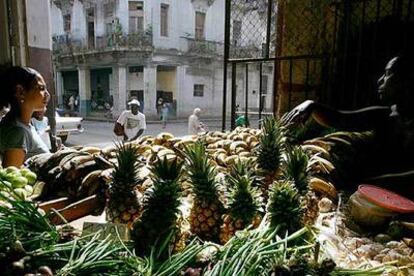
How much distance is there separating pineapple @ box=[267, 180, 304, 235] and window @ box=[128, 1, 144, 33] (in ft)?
75.4

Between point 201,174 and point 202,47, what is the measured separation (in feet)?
77.5

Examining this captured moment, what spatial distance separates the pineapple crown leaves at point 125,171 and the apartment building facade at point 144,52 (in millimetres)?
20285

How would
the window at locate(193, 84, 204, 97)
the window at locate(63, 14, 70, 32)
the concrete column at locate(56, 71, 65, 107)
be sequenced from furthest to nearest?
the concrete column at locate(56, 71, 65, 107) < the window at locate(63, 14, 70, 32) < the window at locate(193, 84, 204, 97)

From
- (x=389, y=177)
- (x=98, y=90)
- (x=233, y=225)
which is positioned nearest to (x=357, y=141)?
(x=389, y=177)

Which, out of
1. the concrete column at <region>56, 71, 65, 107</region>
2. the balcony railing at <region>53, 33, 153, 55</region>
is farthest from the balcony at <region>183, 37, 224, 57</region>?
the concrete column at <region>56, 71, 65, 107</region>

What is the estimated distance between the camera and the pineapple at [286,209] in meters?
1.41

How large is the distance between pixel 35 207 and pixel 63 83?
29780mm

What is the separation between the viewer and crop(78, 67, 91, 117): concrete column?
25.8 m

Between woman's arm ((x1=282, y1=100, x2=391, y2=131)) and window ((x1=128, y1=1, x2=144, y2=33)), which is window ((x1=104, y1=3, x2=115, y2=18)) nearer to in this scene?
window ((x1=128, y1=1, x2=144, y2=33))

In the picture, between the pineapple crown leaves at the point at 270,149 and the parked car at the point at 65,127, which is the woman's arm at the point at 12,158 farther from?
the parked car at the point at 65,127

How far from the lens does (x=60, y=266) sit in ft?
3.93

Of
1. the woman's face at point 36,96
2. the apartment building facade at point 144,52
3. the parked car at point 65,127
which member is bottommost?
the parked car at point 65,127

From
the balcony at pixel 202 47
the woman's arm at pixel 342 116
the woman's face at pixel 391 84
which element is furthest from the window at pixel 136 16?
the woman's face at pixel 391 84

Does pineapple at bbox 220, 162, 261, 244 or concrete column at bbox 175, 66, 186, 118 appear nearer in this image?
pineapple at bbox 220, 162, 261, 244
